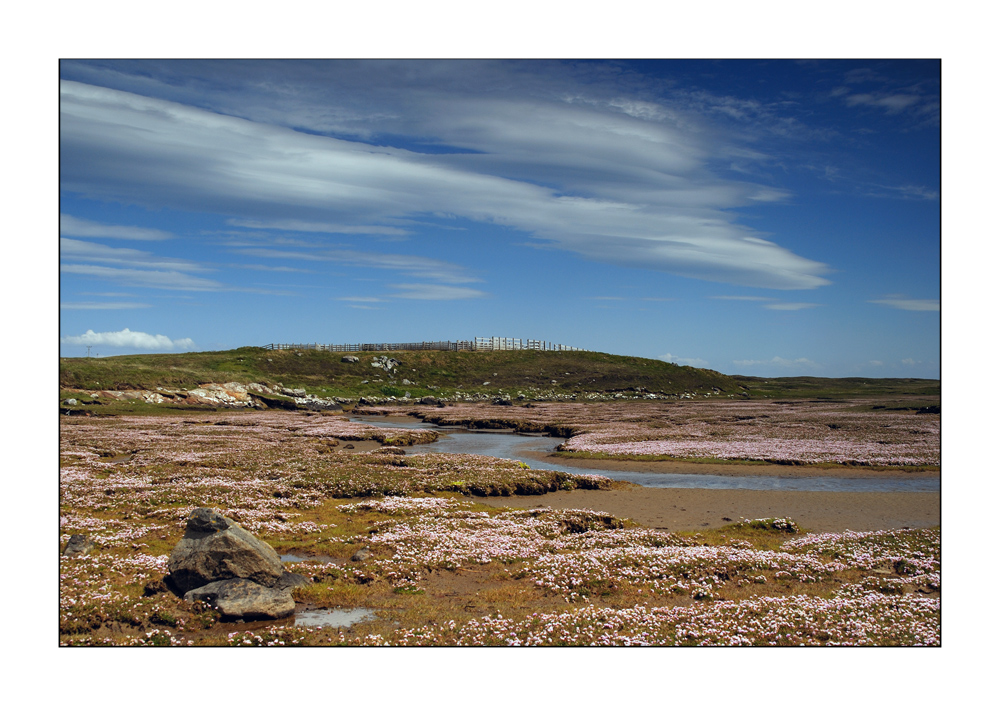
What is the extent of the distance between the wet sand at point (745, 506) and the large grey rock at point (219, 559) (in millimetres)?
14548

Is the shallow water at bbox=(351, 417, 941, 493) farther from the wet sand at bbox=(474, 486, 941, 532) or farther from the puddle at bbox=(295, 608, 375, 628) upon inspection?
the puddle at bbox=(295, 608, 375, 628)

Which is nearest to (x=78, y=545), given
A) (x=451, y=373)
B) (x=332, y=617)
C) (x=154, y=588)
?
(x=154, y=588)

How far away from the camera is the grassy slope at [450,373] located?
104438 millimetres

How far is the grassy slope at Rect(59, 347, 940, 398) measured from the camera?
104 meters

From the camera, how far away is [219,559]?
11617 mm

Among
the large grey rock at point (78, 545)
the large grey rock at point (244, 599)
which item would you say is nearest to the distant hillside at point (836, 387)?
the large grey rock at point (244, 599)

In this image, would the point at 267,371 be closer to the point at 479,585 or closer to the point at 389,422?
the point at 389,422

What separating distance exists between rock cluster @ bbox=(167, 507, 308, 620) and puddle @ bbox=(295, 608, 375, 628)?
14.6 inches

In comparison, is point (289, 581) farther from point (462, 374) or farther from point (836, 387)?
point (462, 374)

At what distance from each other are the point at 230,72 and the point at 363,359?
125m

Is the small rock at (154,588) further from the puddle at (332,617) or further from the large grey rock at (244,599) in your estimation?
the puddle at (332,617)

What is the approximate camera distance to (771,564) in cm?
1477

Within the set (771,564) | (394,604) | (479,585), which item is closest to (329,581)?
(394,604)

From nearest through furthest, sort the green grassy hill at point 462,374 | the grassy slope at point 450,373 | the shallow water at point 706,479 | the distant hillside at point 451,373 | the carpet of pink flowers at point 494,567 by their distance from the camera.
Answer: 1. the carpet of pink flowers at point 494,567
2. the shallow water at point 706,479
3. the grassy slope at point 450,373
4. the green grassy hill at point 462,374
5. the distant hillside at point 451,373
